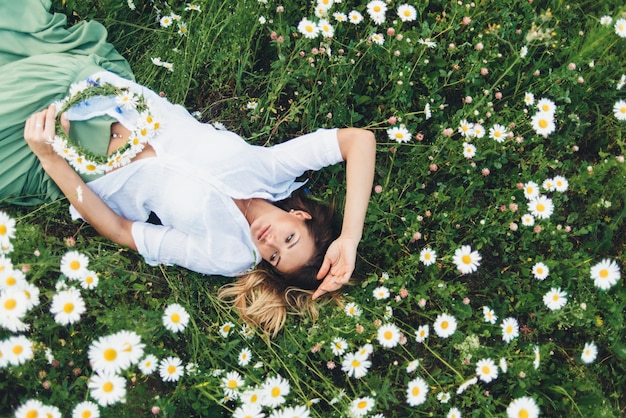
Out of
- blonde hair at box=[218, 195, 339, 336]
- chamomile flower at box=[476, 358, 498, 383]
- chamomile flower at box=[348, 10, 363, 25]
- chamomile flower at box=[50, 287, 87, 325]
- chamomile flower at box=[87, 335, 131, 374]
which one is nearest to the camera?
chamomile flower at box=[87, 335, 131, 374]

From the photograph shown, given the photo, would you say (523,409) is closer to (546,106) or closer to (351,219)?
(351,219)

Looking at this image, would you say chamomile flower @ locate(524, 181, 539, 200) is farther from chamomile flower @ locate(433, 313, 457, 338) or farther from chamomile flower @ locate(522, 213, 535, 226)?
chamomile flower @ locate(433, 313, 457, 338)

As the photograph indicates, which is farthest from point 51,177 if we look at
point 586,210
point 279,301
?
point 586,210

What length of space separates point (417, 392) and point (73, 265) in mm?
1640

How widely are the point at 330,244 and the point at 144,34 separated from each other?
6.16 ft

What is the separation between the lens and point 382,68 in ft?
9.60

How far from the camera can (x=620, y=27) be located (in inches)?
109

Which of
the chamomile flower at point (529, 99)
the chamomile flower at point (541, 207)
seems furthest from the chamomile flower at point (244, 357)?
the chamomile flower at point (529, 99)

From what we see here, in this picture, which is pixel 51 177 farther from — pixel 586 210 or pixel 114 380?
pixel 586 210

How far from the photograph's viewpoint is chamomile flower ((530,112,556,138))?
8.99 ft

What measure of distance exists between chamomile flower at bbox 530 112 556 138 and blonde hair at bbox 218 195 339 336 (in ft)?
3.95

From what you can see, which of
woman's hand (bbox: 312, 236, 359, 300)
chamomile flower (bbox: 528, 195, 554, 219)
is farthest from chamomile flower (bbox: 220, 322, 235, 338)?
chamomile flower (bbox: 528, 195, 554, 219)

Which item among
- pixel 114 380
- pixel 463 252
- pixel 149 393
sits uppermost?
pixel 463 252

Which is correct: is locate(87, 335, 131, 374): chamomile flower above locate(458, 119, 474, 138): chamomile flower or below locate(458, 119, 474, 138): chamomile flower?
below
